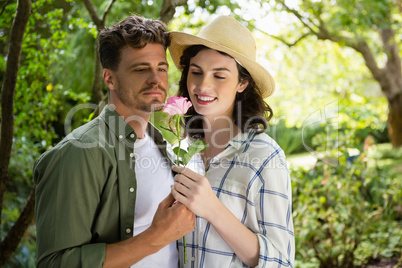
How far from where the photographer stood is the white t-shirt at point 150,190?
1906mm

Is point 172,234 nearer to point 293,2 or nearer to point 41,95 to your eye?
point 41,95

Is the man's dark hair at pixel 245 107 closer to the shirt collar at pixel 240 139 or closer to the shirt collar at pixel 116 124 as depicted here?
the shirt collar at pixel 240 139

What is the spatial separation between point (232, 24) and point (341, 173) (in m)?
2.71

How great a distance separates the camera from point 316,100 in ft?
33.7

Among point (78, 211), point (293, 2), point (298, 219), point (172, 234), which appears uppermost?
point (293, 2)

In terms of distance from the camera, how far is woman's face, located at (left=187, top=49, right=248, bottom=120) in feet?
6.73

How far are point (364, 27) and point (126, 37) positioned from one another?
4469 millimetres

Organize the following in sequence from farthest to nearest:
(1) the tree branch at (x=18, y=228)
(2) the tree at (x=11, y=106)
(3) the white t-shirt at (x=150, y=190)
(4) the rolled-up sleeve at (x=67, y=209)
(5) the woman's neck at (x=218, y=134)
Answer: (1) the tree branch at (x=18, y=228), (2) the tree at (x=11, y=106), (5) the woman's neck at (x=218, y=134), (3) the white t-shirt at (x=150, y=190), (4) the rolled-up sleeve at (x=67, y=209)

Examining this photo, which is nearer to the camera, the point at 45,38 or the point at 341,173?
the point at 45,38

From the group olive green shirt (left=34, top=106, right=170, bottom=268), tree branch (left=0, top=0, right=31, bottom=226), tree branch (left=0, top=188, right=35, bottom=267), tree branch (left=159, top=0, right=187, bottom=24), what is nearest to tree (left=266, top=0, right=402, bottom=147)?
tree branch (left=159, top=0, right=187, bottom=24)

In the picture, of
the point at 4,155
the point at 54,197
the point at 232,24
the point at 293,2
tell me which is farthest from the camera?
the point at 293,2

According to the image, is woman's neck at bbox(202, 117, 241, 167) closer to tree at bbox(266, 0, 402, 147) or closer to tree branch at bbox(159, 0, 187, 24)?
tree branch at bbox(159, 0, 187, 24)

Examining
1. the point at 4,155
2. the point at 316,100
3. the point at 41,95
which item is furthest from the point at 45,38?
the point at 316,100

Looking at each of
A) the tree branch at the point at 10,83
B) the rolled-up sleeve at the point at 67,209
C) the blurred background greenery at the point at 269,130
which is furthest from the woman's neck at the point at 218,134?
the tree branch at the point at 10,83
